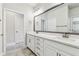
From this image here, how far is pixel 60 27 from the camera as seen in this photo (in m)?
1.90

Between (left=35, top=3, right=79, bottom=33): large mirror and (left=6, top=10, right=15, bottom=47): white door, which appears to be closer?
(left=35, top=3, right=79, bottom=33): large mirror

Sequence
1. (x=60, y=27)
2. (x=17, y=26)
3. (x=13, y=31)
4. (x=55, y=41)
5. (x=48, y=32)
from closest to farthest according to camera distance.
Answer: (x=55, y=41) → (x=60, y=27) → (x=48, y=32) → (x=13, y=31) → (x=17, y=26)

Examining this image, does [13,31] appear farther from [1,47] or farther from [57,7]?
[57,7]

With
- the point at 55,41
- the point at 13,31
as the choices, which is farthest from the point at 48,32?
the point at 13,31

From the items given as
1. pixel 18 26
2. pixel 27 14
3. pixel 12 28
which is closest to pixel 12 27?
pixel 12 28

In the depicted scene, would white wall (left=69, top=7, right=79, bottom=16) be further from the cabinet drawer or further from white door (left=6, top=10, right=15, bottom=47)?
white door (left=6, top=10, right=15, bottom=47)

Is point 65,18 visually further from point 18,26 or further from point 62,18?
point 18,26

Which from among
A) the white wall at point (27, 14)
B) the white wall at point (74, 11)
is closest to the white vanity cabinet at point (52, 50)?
the white wall at point (74, 11)

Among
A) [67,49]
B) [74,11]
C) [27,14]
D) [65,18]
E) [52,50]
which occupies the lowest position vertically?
A: [52,50]

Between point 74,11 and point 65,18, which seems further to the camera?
point 65,18

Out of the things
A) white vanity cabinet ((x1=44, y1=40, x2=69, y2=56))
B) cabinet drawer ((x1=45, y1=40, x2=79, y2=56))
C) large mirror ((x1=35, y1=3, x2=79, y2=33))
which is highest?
large mirror ((x1=35, y1=3, x2=79, y2=33))

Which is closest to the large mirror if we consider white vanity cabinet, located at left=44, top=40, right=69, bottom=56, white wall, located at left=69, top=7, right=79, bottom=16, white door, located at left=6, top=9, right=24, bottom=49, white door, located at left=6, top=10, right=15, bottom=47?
white wall, located at left=69, top=7, right=79, bottom=16

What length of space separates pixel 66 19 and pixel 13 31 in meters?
2.93

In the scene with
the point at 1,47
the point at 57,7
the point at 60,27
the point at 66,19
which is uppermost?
the point at 57,7
